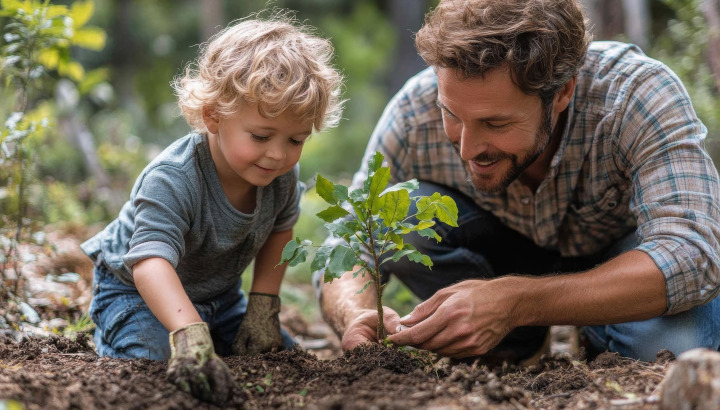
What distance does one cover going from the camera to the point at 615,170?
9.07ft

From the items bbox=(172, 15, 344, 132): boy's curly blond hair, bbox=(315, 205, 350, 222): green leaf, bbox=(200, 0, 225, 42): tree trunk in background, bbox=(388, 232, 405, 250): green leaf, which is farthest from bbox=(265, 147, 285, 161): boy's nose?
bbox=(200, 0, 225, 42): tree trunk in background

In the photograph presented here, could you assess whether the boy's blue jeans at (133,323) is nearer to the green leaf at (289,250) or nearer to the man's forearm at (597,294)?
the green leaf at (289,250)

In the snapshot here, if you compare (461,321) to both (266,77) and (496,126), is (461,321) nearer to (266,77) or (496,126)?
(496,126)

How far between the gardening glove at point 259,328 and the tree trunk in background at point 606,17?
10.9 ft

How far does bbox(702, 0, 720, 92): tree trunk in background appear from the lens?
3.81m

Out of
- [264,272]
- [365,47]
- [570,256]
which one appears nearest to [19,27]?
[264,272]

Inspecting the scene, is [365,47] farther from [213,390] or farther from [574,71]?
[213,390]

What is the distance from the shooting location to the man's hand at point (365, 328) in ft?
7.88

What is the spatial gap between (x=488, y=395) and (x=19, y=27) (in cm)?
236

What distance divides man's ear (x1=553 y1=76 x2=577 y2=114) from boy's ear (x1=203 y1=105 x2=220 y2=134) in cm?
132

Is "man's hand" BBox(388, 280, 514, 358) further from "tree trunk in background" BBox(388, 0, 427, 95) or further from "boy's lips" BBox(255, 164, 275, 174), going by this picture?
"tree trunk in background" BBox(388, 0, 427, 95)

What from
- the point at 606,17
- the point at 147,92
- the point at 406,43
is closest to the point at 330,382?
the point at 606,17

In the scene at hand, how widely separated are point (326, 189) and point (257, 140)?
16.3 inches

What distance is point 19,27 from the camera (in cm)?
275
